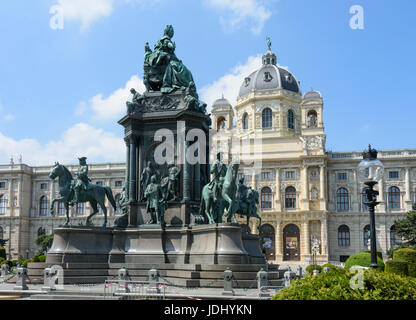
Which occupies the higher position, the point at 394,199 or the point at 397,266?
the point at 394,199

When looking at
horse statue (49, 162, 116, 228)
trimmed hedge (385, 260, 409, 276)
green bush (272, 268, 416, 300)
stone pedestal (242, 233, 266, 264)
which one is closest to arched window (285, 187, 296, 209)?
trimmed hedge (385, 260, 409, 276)

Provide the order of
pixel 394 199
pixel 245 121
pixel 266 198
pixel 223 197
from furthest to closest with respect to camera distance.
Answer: pixel 245 121, pixel 266 198, pixel 394 199, pixel 223 197

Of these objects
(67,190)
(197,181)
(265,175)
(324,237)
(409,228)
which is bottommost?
(324,237)

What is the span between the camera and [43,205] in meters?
84.8

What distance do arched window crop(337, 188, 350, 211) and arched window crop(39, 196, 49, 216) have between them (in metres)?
49.8

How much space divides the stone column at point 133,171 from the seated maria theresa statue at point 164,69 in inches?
111

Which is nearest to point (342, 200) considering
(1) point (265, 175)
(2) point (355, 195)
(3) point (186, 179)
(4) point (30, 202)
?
(2) point (355, 195)

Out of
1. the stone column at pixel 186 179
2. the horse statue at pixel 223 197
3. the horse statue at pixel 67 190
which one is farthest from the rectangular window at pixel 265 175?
the horse statue at pixel 223 197

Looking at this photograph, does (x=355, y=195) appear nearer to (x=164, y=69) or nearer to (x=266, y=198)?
(x=266, y=198)

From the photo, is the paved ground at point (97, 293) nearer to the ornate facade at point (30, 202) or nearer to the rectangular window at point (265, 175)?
the rectangular window at point (265, 175)

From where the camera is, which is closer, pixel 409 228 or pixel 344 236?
pixel 409 228

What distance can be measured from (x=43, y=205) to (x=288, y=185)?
4317 centimetres

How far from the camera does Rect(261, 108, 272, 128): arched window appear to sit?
82.2 m

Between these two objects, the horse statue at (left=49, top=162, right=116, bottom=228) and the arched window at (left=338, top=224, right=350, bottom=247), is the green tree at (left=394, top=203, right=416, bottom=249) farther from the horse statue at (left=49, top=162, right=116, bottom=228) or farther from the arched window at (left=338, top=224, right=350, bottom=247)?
the horse statue at (left=49, top=162, right=116, bottom=228)
